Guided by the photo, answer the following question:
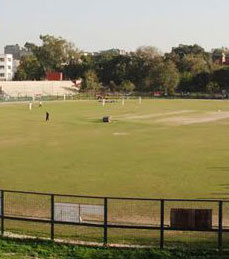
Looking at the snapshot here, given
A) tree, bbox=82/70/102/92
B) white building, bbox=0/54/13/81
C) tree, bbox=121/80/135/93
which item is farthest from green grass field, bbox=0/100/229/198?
white building, bbox=0/54/13/81

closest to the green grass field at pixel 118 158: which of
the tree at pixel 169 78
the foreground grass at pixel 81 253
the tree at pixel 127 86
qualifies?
the foreground grass at pixel 81 253

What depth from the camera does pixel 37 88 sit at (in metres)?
136

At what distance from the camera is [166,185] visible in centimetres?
2389

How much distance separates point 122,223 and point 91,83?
124m

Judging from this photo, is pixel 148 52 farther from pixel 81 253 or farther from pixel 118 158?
pixel 81 253

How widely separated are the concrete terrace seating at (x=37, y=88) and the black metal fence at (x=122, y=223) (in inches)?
4301

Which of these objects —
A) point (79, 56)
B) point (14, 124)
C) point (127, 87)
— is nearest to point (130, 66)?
point (127, 87)

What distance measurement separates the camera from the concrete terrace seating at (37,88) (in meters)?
129

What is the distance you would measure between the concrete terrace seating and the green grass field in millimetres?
73712

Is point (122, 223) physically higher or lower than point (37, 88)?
lower

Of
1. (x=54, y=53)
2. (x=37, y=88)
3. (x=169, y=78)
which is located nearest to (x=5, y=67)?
(x=54, y=53)

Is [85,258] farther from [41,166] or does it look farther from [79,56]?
[79,56]

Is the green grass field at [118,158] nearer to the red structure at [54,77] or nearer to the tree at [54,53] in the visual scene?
the red structure at [54,77]

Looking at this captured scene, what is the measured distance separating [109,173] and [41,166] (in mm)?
4319
